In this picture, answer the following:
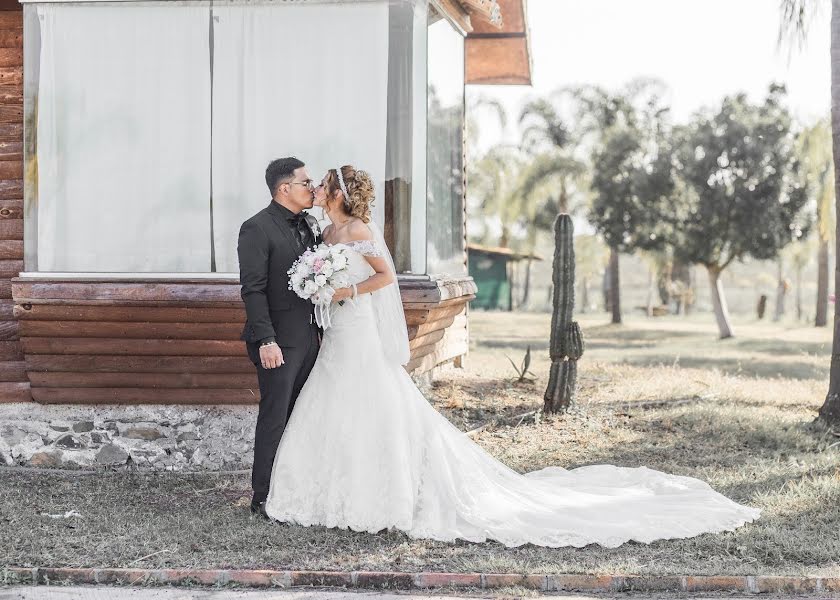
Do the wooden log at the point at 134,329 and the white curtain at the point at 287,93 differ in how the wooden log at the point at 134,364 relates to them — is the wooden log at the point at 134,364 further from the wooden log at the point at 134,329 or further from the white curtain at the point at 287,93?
the white curtain at the point at 287,93

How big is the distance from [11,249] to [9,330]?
2.19 feet

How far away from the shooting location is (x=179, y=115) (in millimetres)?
7742

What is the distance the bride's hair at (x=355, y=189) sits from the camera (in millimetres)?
6195

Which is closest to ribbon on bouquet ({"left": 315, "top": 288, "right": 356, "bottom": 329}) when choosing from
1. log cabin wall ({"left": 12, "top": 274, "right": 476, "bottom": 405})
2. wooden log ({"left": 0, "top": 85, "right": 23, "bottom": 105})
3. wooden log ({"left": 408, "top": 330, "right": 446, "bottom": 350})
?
log cabin wall ({"left": 12, "top": 274, "right": 476, "bottom": 405})

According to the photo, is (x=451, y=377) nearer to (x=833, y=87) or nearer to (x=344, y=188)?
(x=833, y=87)

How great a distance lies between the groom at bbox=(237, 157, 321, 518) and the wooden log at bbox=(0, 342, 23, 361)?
3.00 meters

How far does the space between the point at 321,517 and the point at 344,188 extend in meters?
1.99

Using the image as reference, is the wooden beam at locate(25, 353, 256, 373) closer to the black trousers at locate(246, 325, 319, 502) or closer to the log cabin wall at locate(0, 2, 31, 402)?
the log cabin wall at locate(0, 2, 31, 402)

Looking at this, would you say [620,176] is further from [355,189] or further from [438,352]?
[355,189]

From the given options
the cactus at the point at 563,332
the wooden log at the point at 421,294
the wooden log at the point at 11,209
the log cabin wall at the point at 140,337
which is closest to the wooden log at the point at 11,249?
the wooden log at the point at 11,209

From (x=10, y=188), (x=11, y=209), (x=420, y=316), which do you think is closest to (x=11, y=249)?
(x=11, y=209)

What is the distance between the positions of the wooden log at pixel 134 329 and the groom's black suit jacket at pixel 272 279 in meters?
1.55

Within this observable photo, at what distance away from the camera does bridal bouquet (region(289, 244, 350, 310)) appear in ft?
19.4

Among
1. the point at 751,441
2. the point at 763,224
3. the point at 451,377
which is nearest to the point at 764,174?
the point at 763,224
